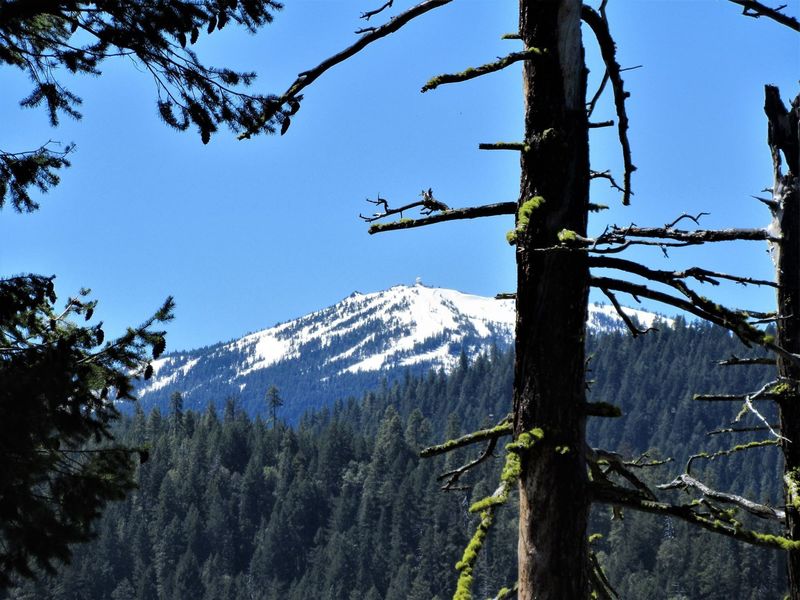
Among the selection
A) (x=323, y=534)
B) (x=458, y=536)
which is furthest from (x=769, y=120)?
(x=323, y=534)

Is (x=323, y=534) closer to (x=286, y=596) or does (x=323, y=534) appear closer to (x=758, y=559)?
(x=286, y=596)

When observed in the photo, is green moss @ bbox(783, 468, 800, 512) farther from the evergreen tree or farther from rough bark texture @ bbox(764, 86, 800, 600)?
the evergreen tree

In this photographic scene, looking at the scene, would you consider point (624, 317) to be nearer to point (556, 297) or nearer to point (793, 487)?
point (556, 297)

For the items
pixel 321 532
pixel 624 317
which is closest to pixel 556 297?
pixel 624 317

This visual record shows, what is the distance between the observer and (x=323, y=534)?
169 metres

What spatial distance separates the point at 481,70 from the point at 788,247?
460 centimetres

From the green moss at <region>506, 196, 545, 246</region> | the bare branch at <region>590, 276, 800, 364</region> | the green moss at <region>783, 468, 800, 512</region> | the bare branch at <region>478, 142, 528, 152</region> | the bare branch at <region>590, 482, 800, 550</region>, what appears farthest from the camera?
the green moss at <region>783, 468, 800, 512</region>

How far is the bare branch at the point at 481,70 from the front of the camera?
5.99 m

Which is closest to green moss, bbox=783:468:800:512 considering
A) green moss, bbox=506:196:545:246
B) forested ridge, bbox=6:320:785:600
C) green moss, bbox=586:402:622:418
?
green moss, bbox=586:402:622:418

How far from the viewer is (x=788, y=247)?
9469 mm

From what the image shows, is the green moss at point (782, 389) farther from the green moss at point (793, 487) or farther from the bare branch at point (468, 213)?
the bare branch at point (468, 213)

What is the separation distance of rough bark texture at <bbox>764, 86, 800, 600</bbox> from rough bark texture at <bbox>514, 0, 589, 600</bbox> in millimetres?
3914

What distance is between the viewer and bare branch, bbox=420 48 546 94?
599 cm

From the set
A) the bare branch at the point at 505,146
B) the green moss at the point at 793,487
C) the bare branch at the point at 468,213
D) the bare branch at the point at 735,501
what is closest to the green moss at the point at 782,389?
the green moss at the point at 793,487
